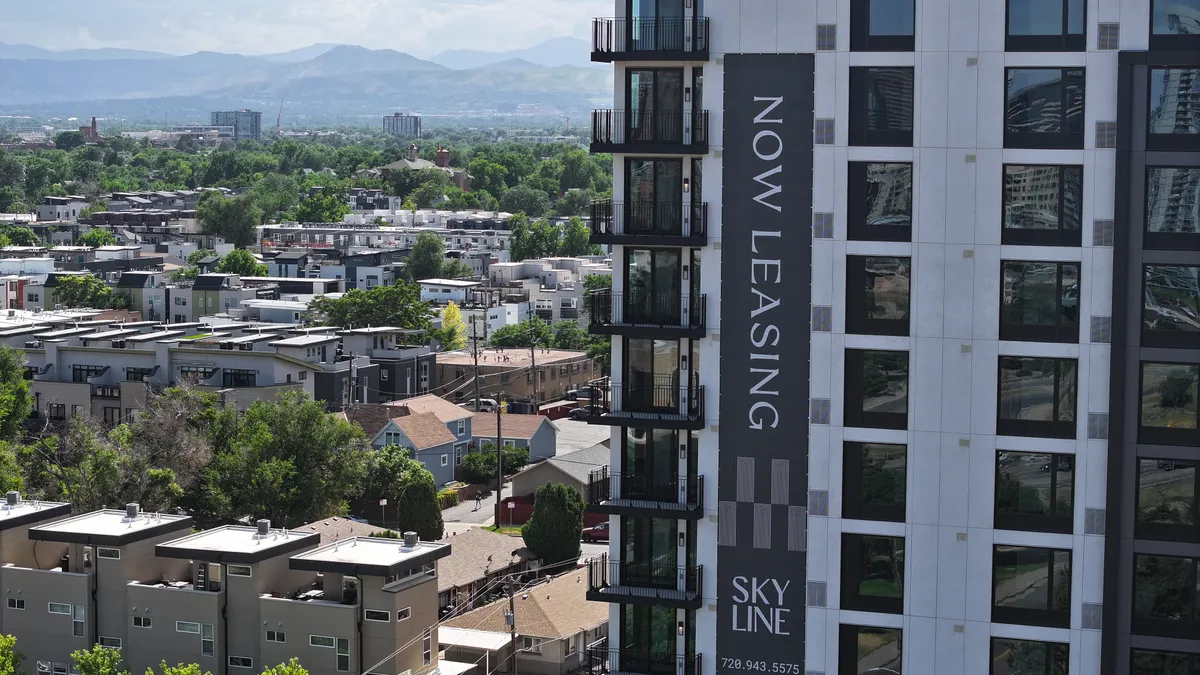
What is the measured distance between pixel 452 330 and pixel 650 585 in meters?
95.2

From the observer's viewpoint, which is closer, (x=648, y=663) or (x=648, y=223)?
(x=648, y=223)

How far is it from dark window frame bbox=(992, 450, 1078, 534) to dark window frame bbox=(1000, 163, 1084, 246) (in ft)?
10.2

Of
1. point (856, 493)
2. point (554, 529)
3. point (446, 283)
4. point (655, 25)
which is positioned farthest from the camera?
point (446, 283)

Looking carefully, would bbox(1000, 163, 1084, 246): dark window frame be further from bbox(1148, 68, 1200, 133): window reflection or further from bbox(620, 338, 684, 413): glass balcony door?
bbox(620, 338, 684, 413): glass balcony door

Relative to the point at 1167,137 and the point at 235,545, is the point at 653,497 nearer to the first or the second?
the point at 1167,137

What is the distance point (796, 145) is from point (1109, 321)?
209 inches

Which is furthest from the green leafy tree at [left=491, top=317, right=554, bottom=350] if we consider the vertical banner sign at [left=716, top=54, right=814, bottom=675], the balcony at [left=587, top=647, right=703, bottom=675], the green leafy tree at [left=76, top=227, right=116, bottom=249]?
the vertical banner sign at [left=716, top=54, right=814, bottom=675]

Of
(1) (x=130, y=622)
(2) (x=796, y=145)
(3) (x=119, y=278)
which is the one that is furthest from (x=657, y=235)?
(3) (x=119, y=278)

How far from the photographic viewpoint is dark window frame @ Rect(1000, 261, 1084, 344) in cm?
2470

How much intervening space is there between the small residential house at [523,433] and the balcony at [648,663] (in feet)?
196

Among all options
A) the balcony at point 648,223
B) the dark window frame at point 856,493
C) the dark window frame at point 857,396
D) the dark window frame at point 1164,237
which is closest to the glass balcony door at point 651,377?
the balcony at point 648,223

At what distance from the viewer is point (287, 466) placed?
62.1 metres

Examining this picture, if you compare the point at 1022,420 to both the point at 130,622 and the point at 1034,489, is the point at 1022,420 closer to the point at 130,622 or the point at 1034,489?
the point at 1034,489

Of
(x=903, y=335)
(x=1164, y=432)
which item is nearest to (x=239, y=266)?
(x=903, y=335)
